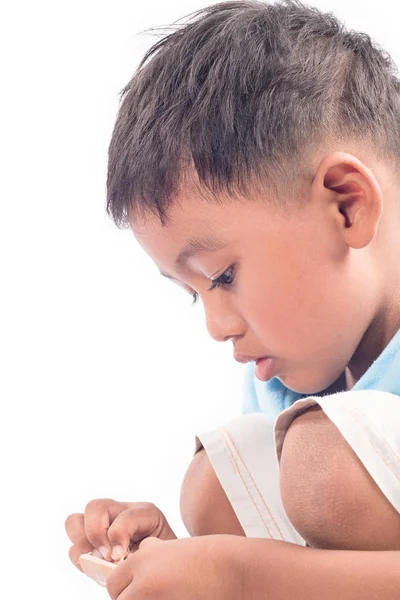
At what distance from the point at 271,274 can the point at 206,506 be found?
242mm

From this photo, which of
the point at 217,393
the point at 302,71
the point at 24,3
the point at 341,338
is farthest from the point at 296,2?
the point at 24,3

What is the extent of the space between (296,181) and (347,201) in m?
0.06

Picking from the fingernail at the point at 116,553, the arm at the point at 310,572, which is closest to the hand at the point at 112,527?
the fingernail at the point at 116,553

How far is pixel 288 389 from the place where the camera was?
120 cm

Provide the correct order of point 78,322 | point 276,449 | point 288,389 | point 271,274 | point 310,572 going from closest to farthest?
point 310,572, point 276,449, point 271,274, point 288,389, point 78,322

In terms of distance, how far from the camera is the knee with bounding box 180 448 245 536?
104 centimetres

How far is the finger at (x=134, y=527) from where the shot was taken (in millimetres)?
1042

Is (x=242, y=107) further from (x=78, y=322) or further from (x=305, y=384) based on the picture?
(x=78, y=322)

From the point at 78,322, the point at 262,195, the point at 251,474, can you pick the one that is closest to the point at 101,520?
the point at 251,474

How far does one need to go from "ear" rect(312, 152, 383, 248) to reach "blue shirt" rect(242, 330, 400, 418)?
0.36 feet

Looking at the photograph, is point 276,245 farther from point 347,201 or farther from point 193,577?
point 193,577

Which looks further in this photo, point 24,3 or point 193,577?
point 24,3

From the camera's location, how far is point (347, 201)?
1.02 m

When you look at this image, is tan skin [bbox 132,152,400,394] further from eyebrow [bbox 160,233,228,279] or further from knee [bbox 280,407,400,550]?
knee [bbox 280,407,400,550]
